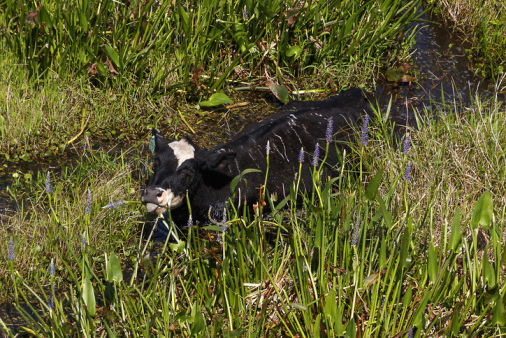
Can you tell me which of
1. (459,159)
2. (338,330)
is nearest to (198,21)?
(459,159)

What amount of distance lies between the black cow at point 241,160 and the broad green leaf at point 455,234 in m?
1.96

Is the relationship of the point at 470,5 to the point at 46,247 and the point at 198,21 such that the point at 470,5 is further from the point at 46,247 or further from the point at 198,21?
the point at 46,247

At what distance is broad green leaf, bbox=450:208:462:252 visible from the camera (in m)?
3.24

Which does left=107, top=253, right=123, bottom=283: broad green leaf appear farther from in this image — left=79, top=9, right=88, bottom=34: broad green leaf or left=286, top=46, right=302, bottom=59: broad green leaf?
left=286, top=46, right=302, bottom=59: broad green leaf

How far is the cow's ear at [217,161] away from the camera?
5432 millimetres

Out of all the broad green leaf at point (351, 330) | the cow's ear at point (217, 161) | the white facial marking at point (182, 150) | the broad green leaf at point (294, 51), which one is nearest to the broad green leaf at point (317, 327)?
the broad green leaf at point (351, 330)

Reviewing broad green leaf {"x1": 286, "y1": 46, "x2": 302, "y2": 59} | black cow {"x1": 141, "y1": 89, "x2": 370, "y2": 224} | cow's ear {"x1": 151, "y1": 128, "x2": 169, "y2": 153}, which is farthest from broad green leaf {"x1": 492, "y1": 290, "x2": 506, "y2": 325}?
broad green leaf {"x1": 286, "y1": 46, "x2": 302, "y2": 59}

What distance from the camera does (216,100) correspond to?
23.4 ft

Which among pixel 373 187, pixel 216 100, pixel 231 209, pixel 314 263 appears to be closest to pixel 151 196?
pixel 231 209

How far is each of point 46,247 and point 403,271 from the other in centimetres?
257

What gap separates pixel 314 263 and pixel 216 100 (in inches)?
139

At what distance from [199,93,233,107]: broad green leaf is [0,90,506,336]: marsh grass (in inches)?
66.7

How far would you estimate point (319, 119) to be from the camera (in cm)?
644

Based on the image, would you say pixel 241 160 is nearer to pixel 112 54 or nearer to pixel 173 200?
pixel 173 200
